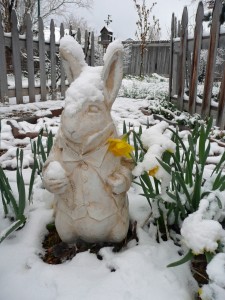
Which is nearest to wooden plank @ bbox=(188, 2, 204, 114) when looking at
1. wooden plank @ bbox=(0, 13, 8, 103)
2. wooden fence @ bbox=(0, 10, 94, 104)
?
wooden fence @ bbox=(0, 10, 94, 104)

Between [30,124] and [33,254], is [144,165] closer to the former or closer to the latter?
[33,254]

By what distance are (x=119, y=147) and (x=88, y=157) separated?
Answer: 13 cm

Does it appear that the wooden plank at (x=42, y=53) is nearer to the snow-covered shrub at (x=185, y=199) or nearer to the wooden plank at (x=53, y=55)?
the wooden plank at (x=53, y=55)

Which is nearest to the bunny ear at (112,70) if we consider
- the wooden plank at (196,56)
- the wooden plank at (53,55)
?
the wooden plank at (196,56)

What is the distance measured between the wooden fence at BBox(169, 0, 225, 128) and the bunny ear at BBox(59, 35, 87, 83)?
294cm

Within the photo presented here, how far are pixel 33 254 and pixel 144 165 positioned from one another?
2.00ft

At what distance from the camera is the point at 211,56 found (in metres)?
3.95

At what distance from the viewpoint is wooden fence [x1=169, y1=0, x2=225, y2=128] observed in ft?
12.6

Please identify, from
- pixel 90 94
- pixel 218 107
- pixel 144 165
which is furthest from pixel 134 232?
pixel 218 107

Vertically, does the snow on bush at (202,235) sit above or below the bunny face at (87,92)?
below

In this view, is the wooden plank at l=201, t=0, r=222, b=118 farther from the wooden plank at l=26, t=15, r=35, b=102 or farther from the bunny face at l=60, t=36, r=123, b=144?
the bunny face at l=60, t=36, r=123, b=144

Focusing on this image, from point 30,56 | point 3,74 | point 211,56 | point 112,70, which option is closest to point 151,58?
point 30,56

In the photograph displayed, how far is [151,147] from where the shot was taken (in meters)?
1.12

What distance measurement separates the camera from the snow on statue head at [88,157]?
1061 mm
